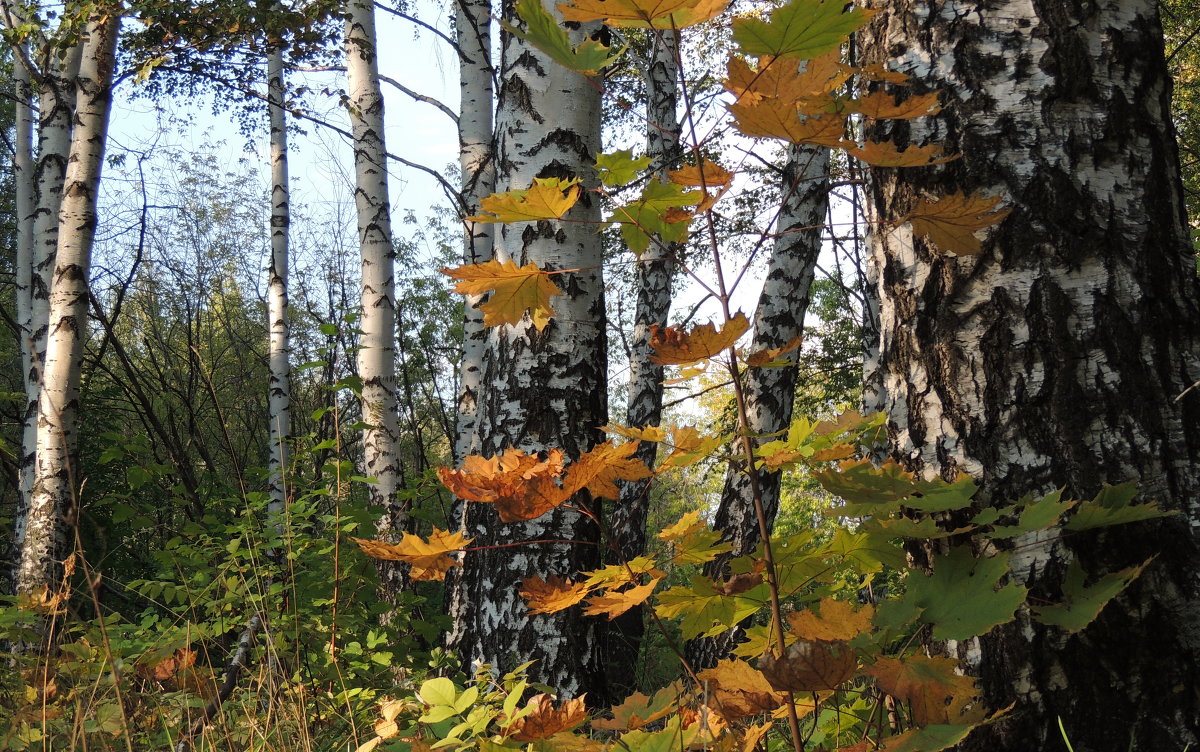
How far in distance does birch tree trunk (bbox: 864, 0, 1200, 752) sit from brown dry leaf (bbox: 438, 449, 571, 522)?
0.62 metres

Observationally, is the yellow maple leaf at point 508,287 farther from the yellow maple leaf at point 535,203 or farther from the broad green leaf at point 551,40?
the broad green leaf at point 551,40

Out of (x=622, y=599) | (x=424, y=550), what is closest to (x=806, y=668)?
(x=622, y=599)

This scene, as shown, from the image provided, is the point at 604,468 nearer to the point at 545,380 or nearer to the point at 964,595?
the point at 964,595

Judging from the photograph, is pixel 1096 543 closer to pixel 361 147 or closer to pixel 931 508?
pixel 931 508

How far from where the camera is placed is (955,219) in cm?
102

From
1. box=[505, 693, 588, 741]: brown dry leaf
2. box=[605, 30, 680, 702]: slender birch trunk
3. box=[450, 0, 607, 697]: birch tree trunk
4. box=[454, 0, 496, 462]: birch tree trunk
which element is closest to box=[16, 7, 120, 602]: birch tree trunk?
box=[454, 0, 496, 462]: birch tree trunk

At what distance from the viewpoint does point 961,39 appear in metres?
1.19

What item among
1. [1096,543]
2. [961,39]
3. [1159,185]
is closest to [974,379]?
[1096,543]

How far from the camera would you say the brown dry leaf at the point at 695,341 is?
0.86m

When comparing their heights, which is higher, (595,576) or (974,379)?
(974,379)

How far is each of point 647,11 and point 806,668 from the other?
0.71m

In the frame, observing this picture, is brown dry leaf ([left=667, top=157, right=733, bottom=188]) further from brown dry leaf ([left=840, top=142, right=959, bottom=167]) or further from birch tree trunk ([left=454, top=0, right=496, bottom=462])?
birch tree trunk ([left=454, top=0, right=496, bottom=462])

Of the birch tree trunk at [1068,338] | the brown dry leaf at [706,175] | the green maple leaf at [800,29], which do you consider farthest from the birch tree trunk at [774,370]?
the green maple leaf at [800,29]

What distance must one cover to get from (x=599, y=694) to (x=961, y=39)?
1.86 meters
